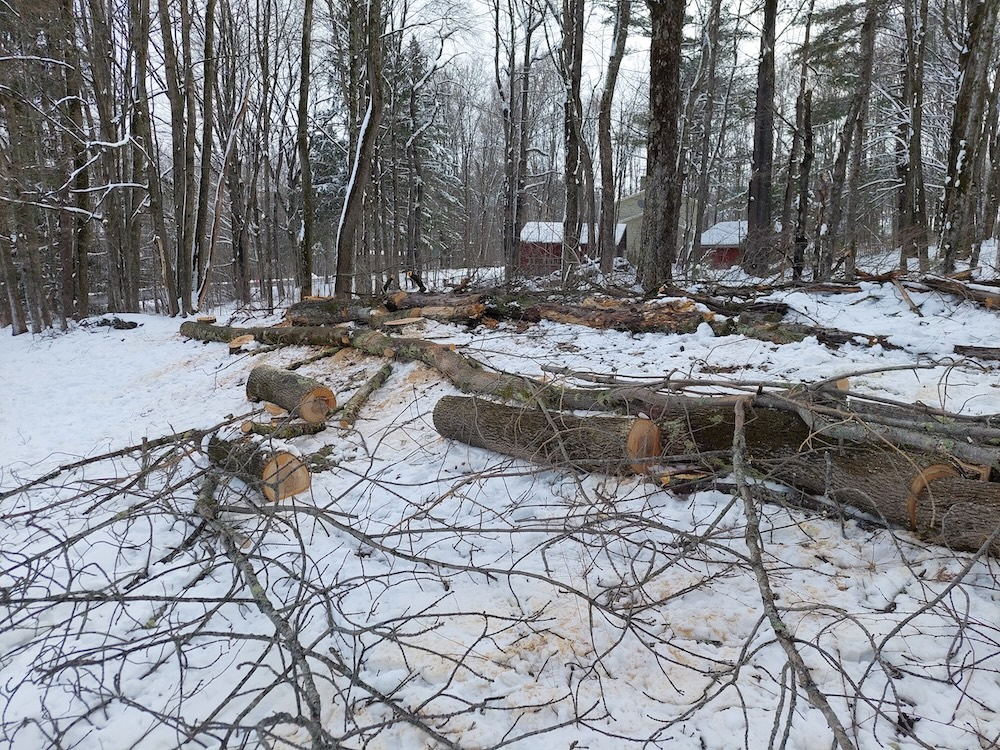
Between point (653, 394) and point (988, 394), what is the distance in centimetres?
247

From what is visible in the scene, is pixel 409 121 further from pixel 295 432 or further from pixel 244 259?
pixel 295 432

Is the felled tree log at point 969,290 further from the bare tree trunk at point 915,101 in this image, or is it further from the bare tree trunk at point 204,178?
the bare tree trunk at point 204,178

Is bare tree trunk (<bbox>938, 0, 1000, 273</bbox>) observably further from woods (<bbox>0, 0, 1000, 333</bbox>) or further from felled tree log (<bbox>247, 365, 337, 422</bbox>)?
felled tree log (<bbox>247, 365, 337, 422</bbox>)

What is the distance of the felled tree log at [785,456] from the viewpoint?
246 cm

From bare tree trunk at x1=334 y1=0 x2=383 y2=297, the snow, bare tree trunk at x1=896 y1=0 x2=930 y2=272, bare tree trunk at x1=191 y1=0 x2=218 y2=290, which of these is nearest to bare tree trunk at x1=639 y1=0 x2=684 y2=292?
the snow

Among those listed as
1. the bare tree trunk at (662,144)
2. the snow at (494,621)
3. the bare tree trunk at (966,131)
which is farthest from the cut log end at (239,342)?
the bare tree trunk at (966,131)

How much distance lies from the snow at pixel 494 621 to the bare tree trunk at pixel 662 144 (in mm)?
4287

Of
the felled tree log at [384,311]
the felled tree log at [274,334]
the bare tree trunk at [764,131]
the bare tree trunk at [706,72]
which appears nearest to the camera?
the felled tree log at [274,334]

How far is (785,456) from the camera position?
9.88ft

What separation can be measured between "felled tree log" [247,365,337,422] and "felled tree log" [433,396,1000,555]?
126 cm

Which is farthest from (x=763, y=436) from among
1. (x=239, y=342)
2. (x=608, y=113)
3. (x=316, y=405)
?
(x=608, y=113)

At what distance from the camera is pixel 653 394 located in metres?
3.45

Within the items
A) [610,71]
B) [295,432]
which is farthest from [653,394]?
[610,71]

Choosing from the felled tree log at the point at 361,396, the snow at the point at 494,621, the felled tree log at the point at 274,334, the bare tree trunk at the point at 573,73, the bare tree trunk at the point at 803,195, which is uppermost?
the bare tree trunk at the point at 573,73
